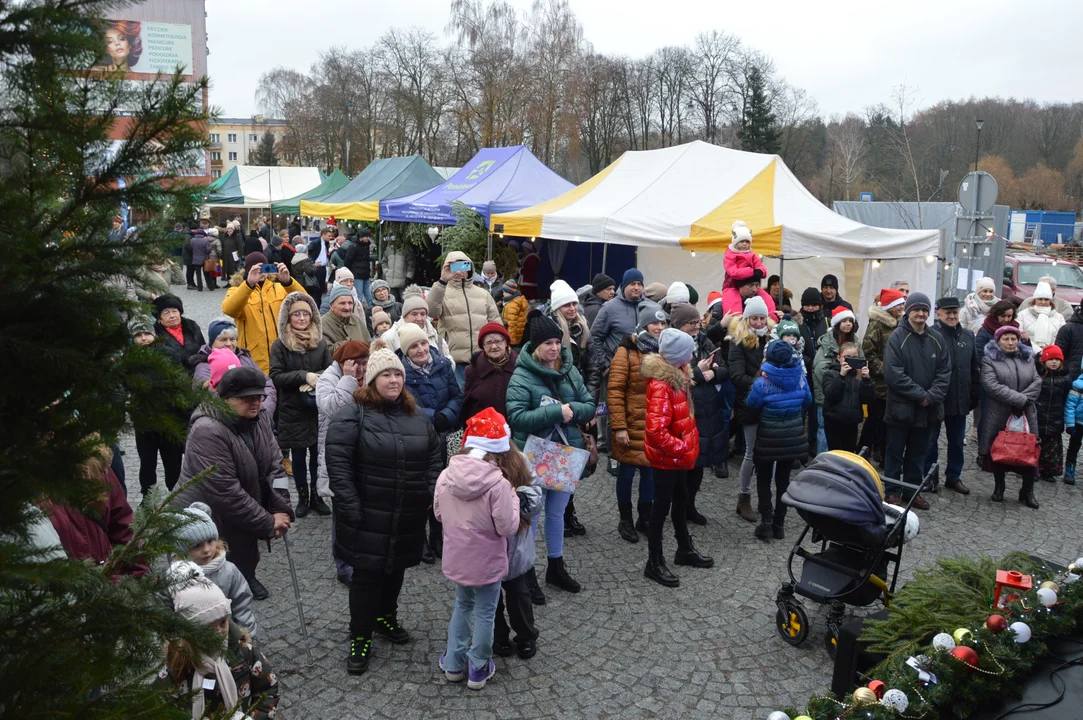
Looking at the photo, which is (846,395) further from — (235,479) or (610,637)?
(235,479)

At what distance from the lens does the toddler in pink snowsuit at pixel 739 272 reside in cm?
Result: 791

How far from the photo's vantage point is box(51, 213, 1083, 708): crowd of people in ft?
13.6

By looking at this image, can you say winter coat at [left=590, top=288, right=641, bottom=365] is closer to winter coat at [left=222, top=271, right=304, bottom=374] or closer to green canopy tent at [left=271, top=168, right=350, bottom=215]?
winter coat at [left=222, top=271, right=304, bottom=374]

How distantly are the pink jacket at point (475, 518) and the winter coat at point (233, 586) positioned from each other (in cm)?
96

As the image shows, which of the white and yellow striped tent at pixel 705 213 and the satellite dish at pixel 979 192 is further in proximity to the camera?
the satellite dish at pixel 979 192

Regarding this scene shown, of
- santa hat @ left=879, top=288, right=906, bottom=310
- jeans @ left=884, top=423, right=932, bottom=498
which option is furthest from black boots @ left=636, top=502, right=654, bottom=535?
santa hat @ left=879, top=288, right=906, bottom=310

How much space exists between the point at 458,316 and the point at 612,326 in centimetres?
137

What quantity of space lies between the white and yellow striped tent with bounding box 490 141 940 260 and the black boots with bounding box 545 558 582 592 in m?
5.11

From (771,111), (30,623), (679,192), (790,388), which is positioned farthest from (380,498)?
(771,111)

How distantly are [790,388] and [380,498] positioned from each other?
3.21 meters

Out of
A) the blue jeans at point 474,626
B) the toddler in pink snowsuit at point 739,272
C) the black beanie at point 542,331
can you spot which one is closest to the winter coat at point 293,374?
the black beanie at point 542,331

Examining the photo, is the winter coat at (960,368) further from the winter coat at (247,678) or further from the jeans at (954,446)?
the winter coat at (247,678)

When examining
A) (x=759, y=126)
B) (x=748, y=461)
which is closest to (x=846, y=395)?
(x=748, y=461)

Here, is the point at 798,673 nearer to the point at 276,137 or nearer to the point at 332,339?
the point at 332,339
